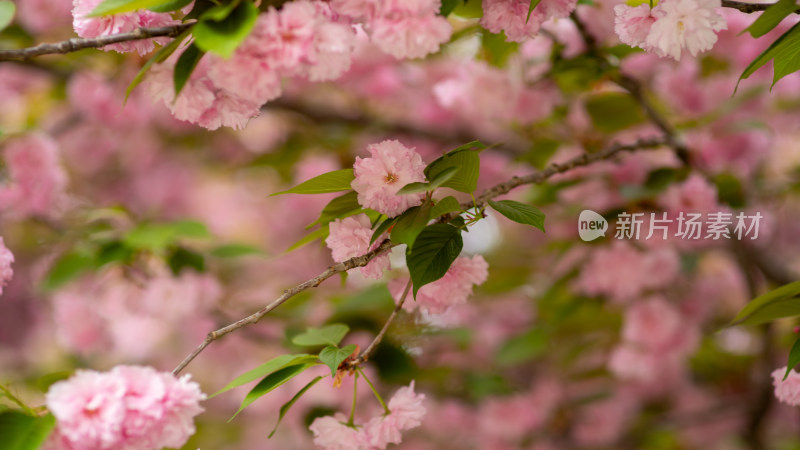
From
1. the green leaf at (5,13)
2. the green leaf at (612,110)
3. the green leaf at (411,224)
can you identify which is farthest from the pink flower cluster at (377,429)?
the green leaf at (612,110)

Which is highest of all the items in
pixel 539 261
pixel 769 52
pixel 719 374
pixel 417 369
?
pixel 769 52

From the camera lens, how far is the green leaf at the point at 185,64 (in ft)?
1.92

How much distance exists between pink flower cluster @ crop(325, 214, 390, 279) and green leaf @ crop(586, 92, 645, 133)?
0.85 m

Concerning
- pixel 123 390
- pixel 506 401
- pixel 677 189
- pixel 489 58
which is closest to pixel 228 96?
pixel 123 390

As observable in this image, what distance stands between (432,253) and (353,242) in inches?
3.4

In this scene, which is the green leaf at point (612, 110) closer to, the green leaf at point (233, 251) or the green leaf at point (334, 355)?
the green leaf at point (233, 251)

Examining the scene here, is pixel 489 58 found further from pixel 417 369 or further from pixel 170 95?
pixel 170 95

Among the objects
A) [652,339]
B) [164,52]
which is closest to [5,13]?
[164,52]

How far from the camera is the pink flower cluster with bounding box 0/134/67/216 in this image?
4.52 feet

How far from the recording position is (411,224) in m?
0.65

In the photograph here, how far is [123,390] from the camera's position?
608 mm

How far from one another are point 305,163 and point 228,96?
1399 millimetres

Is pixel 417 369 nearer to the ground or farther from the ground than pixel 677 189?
nearer to the ground

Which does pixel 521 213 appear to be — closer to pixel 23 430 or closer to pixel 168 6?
pixel 168 6
